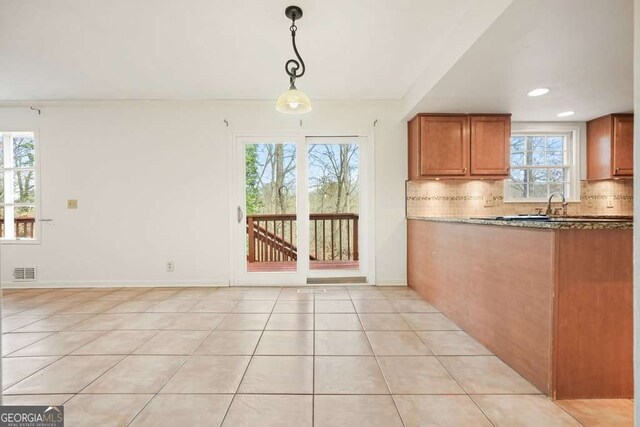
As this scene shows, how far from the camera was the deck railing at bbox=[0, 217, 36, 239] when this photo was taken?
13.9 ft

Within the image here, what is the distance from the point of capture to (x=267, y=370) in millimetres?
1991

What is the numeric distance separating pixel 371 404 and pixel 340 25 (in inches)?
104

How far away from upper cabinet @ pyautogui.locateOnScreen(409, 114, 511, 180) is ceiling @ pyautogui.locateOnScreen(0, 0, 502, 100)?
0.63 metres

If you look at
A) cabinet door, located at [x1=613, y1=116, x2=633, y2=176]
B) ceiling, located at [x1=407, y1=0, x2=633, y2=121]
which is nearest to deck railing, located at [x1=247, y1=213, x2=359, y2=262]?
ceiling, located at [x1=407, y1=0, x2=633, y2=121]

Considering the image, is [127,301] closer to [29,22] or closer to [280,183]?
[280,183]

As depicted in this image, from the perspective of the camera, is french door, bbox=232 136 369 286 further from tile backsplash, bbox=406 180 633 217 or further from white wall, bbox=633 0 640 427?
white wall, bbox=633 0 640 427

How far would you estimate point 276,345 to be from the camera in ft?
7.70

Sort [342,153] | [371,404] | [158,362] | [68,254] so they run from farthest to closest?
[342,153] < [68,254] < [158,362] < [371,404]

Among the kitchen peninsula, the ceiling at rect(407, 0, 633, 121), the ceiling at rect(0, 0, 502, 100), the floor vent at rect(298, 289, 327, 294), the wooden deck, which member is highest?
the ceiling at rect(0, 0, 502, 100)

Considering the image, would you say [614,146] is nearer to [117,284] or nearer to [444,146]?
[444,146]

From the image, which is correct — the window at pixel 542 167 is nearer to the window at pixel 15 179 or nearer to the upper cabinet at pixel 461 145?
the upper cabinet at pixel 461 145

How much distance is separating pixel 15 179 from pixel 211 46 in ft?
11.7

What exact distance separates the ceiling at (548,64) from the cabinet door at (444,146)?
0.54ft

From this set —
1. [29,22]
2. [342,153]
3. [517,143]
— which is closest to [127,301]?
[29,22]
